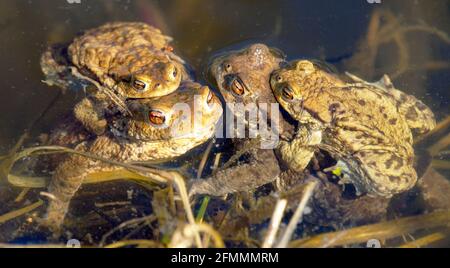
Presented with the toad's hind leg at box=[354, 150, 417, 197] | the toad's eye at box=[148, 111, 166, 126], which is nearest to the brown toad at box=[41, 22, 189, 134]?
the toad's eye at box=[148, 111, 166, 126]

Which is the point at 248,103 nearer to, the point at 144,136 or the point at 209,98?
the point at 209,98

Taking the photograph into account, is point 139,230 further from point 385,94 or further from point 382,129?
point 385,94

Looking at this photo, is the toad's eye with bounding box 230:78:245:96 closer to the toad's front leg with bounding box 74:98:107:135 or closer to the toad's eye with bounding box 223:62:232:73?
the toad's eye with bounding box 223:62:232:73

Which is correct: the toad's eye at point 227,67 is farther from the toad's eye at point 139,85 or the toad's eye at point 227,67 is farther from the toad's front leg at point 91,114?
the toad's front leg at point 91,114

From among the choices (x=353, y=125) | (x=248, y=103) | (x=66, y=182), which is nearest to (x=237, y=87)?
(x=248, y=103)

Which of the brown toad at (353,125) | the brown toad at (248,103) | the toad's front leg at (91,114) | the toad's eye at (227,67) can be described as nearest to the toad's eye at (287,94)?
the brown toad at (353,125)
